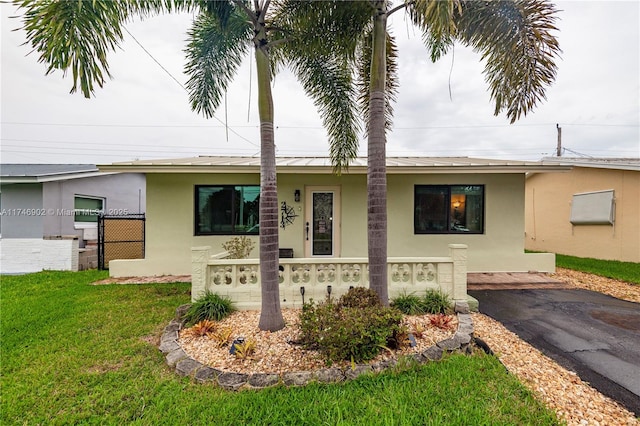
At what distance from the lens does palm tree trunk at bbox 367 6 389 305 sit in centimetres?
371

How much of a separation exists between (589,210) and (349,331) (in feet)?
38.6

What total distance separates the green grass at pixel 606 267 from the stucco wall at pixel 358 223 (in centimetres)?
161

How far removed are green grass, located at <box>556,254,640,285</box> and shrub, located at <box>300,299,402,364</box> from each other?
25.0 feet

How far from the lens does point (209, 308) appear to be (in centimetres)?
409

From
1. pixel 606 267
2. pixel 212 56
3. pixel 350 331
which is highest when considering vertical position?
pixel 212 56

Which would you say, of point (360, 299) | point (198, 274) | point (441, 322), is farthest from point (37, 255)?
point (441, 322)

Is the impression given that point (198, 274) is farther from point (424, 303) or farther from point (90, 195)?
point (90, 195)

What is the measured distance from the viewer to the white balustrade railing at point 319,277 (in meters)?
4.39

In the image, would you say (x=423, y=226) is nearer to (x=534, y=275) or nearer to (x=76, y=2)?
(x=534, y=275)

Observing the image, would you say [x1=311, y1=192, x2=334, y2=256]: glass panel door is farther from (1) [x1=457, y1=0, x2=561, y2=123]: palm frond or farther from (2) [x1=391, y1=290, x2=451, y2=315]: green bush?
(1) [x1=457, y1=0, x2=561, y2=123]: palm frond

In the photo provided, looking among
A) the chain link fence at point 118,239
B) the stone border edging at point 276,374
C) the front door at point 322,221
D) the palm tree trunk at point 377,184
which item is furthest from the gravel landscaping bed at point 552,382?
the chain link fence at point 118,239

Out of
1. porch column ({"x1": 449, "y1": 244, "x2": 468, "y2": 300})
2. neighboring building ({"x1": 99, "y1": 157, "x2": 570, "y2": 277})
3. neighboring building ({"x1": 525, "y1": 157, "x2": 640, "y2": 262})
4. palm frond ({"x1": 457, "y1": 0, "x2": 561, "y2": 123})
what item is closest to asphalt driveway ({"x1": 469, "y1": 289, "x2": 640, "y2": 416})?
porch column ({"x1": 449, "y1": 244, "x2": 468, "y2": 300})

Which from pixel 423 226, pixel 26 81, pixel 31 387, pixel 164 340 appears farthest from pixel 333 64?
pixel 26 81

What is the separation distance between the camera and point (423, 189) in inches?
288
